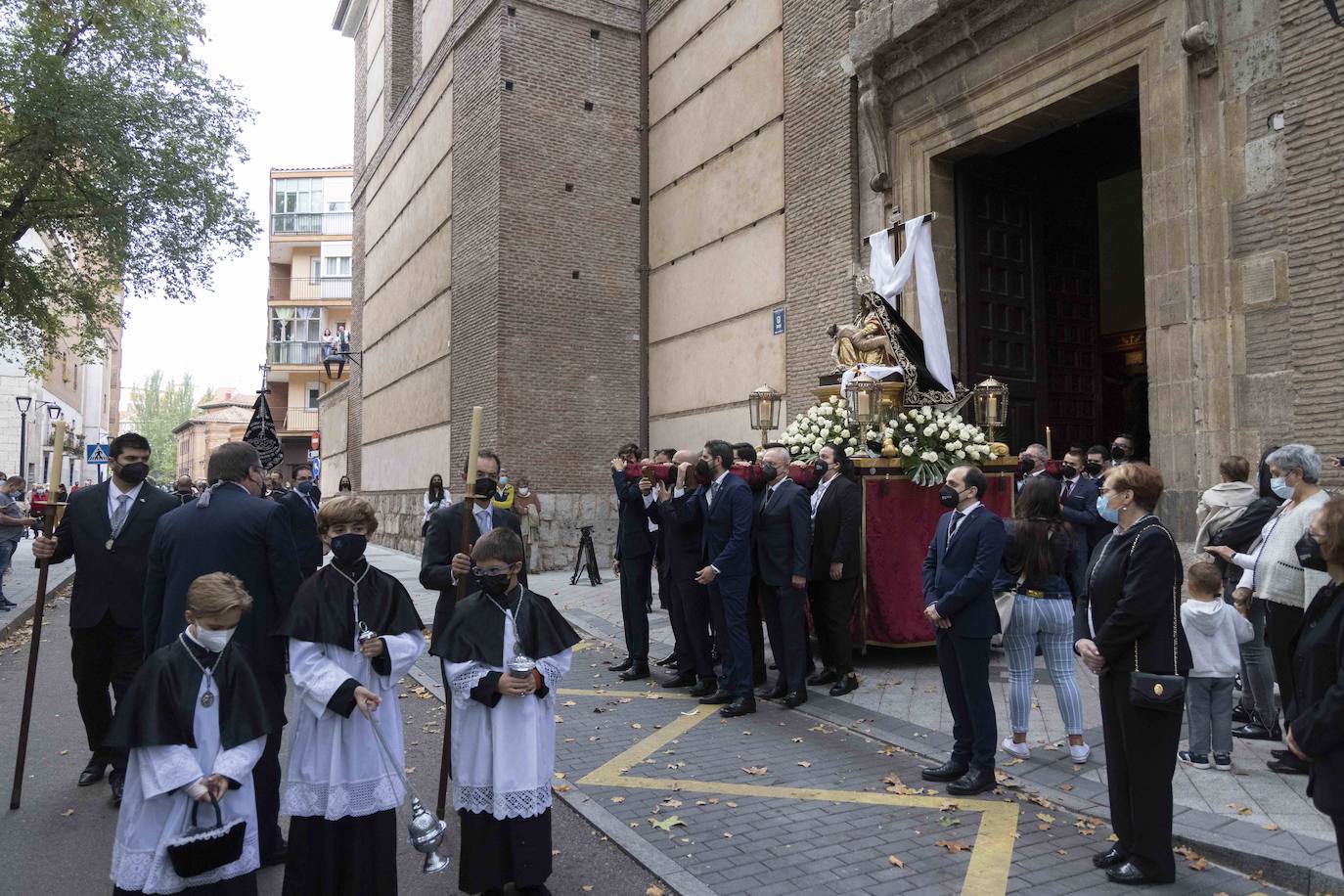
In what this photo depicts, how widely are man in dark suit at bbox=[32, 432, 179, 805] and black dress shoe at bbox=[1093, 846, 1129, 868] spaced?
537cm

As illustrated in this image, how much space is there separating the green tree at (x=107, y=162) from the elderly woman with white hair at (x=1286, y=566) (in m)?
17.4

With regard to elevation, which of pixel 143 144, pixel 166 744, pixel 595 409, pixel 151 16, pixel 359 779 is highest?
pixel 151 16

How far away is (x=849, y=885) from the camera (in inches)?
163

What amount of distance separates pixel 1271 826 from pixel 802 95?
469 inches

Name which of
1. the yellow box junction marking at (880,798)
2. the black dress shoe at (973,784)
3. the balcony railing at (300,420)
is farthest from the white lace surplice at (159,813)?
the balcony railing at (300,420)

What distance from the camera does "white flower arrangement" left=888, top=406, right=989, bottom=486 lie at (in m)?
8.70

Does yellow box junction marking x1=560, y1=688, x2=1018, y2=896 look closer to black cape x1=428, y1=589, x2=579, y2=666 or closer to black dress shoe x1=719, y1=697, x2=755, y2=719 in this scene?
black dress shoe x1=719, y1=697, x2=755, y2=719

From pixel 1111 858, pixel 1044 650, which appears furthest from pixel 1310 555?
pixel 1044 650

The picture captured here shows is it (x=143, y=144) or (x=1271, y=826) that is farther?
(x=143, y=144)

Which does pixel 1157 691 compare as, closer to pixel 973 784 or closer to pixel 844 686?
pixel 973 784

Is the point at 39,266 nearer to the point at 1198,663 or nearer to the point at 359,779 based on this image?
the point at 359,779

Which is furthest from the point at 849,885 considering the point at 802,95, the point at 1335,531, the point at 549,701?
the point at 802,95

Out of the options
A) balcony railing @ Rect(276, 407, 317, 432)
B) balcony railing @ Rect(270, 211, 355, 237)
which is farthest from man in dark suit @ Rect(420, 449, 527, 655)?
balcony railing @ Rect(270, 211, 355, 237)

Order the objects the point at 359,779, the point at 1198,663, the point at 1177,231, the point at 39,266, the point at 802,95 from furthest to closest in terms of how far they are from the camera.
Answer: the point at 39,266 → the point at 802,95 → the point at 1177,231 → the point at 1198,663 → the point at 359,779
